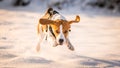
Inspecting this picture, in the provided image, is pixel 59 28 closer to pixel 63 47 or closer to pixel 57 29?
pixel 57 29

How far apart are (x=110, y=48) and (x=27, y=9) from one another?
294 inches

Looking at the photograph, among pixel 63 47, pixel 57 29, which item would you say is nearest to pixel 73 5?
pixel 63 47

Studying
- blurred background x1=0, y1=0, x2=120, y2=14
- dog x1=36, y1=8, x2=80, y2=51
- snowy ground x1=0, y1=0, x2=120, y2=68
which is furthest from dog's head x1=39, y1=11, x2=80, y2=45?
blurred background x1=0, y1=0, x2=120, y2=14

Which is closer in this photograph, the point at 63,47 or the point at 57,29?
the point at 57,29

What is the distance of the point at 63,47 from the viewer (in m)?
8.18

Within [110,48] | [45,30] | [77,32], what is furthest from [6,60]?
[77,32]

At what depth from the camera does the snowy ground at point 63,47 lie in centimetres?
645

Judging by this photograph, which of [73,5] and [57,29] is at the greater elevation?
[73,5]

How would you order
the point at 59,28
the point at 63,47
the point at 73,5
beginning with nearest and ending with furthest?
the point at 59,28 < the point at 63,47 < the point at 73,5

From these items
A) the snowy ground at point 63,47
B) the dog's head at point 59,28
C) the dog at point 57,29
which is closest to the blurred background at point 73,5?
the snowy ground at point 63,47

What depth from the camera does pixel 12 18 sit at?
42.0 ft

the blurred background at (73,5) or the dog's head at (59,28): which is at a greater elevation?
the blurred background at (73,5)

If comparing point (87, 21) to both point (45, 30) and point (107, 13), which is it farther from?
point (45, 30)

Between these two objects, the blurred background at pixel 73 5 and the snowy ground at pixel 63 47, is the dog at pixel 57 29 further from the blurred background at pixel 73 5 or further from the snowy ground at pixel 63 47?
the blurred background at pixel 73 5
